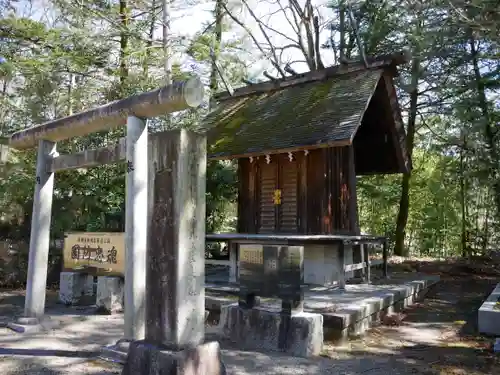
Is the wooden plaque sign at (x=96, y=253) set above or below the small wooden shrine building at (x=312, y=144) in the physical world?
below

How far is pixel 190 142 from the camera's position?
4062mm

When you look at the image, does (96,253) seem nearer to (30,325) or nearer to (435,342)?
(30,325)

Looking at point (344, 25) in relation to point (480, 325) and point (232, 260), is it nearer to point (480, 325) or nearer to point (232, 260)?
point (232, 260)

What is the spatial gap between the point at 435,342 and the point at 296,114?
19.9 ft

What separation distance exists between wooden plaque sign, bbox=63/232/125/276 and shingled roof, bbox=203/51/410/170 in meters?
3.73

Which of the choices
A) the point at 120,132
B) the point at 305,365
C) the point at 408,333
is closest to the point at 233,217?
the point at 120,132

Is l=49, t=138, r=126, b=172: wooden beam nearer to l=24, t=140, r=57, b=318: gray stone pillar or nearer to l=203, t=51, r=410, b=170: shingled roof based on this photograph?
l=24, t=140, r=57, b=318: gray stone pillar

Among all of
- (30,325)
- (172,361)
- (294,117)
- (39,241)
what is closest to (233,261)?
(294,117)

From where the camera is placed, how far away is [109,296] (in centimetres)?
Answer: 764

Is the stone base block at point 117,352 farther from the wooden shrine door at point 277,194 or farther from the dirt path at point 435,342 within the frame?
the wooden shrine door at point 277,194

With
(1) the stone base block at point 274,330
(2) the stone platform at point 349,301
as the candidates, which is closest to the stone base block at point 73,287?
(2) the stone platform at point 349,301

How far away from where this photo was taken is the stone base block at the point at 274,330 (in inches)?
213

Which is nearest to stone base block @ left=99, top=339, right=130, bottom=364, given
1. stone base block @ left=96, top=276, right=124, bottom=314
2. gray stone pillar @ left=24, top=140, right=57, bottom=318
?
gray stone pillar @ left=24, top=140, right=57, bottom=318

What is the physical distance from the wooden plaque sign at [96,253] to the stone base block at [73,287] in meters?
0.20
